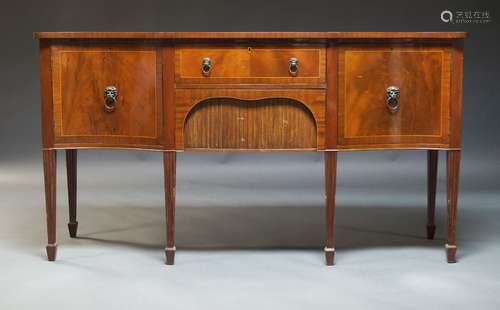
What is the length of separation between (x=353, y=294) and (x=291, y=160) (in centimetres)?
319

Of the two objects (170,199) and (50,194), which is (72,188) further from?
(170,199)

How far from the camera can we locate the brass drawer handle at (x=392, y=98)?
3.48 meters

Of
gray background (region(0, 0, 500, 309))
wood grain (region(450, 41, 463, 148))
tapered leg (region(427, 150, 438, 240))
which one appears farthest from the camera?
tapered leg (region(427, 150, 438, 240))

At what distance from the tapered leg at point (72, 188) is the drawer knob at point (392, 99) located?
5.24 ft

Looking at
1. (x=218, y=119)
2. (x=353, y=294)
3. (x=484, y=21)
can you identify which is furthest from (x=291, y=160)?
(x=353, y=294)

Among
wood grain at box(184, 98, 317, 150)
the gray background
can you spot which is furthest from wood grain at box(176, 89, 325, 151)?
the gray background

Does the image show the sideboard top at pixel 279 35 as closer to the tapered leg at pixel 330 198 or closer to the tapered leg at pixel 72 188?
the tapered leg at pixel 330 198

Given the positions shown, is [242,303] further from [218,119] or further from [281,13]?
[281,13]

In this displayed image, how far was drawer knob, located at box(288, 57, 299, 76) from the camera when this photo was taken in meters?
3.43

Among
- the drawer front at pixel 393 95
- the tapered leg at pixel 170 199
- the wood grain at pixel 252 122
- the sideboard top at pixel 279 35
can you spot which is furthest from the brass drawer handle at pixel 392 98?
the tapered leg at pixel 170 199

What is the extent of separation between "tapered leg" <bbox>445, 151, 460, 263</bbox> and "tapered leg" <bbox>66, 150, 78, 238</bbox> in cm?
182

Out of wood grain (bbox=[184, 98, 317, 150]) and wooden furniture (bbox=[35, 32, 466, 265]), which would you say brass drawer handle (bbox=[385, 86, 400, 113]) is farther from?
wood grain (bbox=[184, 98, 317, 150])

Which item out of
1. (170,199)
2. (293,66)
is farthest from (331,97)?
(170,199)

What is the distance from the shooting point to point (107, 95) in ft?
11.5
